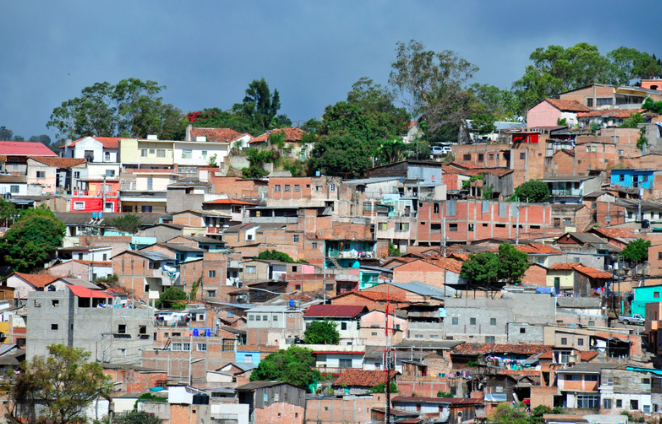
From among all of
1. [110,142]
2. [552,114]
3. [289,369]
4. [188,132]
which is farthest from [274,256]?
[552,114]

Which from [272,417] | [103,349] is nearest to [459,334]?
[272,417]

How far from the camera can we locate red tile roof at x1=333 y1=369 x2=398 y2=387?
113 feet

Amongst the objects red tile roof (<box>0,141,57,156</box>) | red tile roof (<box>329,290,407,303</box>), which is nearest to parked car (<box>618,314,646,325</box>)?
red tile roof (<box>329,290,407,303</box>)

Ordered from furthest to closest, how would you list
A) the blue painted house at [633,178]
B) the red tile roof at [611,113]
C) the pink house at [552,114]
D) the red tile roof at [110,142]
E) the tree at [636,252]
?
1. the pink house at [552,114]
2. the red tile roof at [110,142]
3. the red tile roof at [611,113]
4. the blue painted house at [633,178]
5. the tree at [636,252]

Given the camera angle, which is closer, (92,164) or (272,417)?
(272,417)

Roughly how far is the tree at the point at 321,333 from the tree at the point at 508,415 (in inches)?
250

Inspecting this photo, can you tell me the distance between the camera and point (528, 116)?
5856cm

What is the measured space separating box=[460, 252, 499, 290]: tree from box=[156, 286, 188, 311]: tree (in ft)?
33.5

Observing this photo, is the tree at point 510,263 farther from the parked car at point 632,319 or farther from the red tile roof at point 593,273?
the parked car at point 632,319

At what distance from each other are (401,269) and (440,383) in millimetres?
8491

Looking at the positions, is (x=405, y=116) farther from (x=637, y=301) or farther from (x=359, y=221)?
(x=637, y=301)

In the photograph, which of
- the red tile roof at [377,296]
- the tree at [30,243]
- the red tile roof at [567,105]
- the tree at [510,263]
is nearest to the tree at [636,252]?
the tree at [510,263]

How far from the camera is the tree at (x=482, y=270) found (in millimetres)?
41125

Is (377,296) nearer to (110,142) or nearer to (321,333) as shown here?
(321,333)
